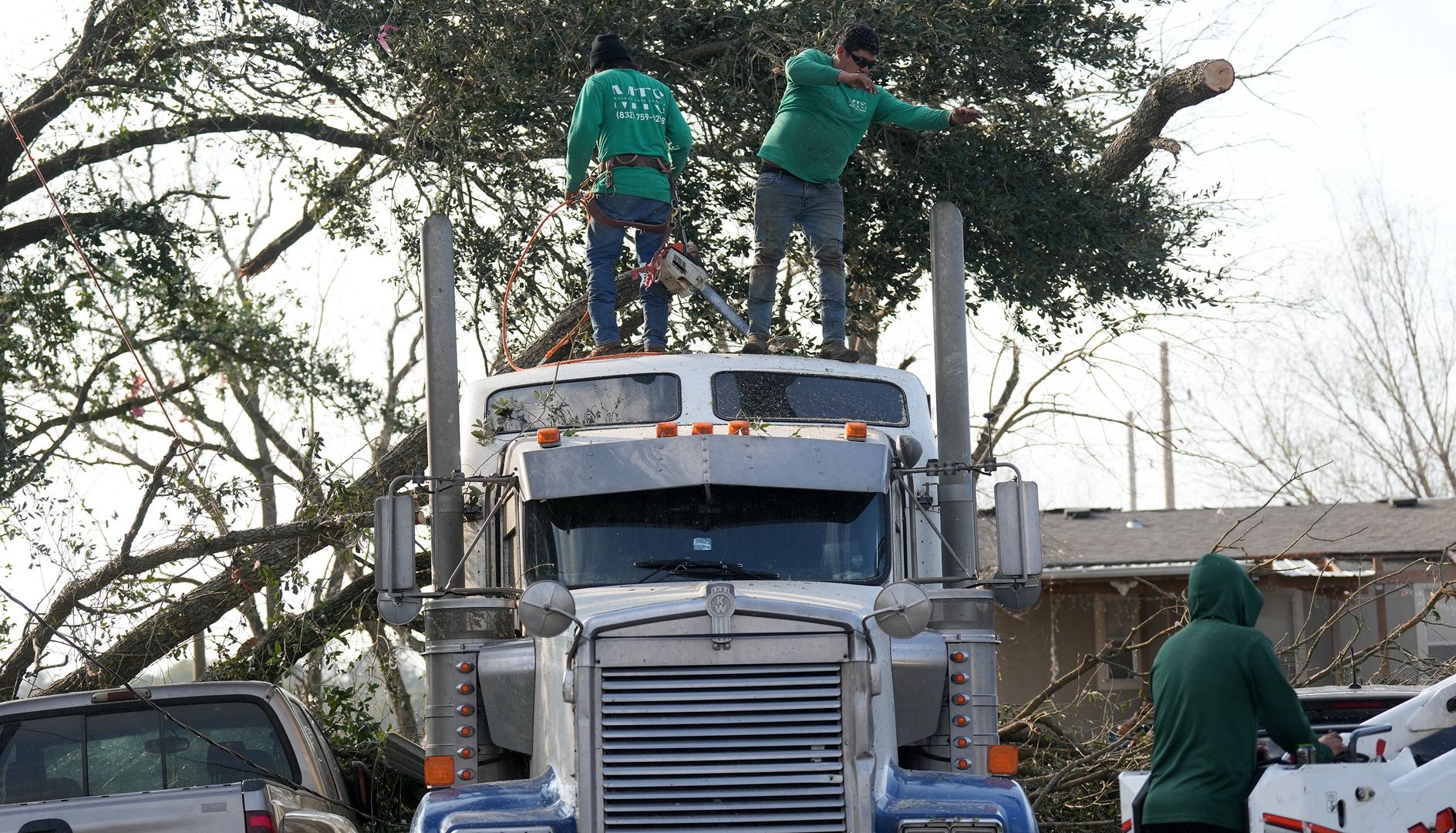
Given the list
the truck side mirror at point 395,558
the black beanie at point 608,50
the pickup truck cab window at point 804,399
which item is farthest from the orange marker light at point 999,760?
the black beanie at point 608,50

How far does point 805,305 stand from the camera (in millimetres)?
→ 14477

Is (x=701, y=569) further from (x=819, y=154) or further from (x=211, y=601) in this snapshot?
(x=211, y=601)

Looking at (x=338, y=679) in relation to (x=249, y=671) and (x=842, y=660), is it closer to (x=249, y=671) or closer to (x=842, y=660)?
(x=249, y=671)


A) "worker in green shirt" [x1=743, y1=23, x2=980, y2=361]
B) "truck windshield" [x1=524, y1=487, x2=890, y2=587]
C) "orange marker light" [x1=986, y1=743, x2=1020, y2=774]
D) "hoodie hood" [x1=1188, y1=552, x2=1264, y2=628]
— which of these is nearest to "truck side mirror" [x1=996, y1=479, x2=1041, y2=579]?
"truck windshield" [x1=524, y1=487, x2=890, y2=587]

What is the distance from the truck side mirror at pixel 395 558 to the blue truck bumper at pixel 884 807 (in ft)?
3.37

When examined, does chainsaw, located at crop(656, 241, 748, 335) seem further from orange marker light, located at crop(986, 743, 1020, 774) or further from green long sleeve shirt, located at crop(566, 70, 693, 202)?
orange marker light, located at crop(986, 743, 1020, 774)

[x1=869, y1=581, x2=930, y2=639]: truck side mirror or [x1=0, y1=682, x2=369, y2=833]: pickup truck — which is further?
Result: [x1=0, y1=682, x2=369, y2=833]: pickup truck

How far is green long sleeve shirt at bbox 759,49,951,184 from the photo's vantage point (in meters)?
10.0

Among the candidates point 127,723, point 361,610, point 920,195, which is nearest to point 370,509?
point 361,610

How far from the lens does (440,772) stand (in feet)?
24.0

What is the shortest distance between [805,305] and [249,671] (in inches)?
235

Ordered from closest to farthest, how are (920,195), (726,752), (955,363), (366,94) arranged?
(726,752)
(955,363)
(920,195)
(366,94)

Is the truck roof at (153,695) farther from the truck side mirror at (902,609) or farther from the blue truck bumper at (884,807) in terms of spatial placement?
the truck side mirror at (902,609)

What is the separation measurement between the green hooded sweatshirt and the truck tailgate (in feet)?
12.6
